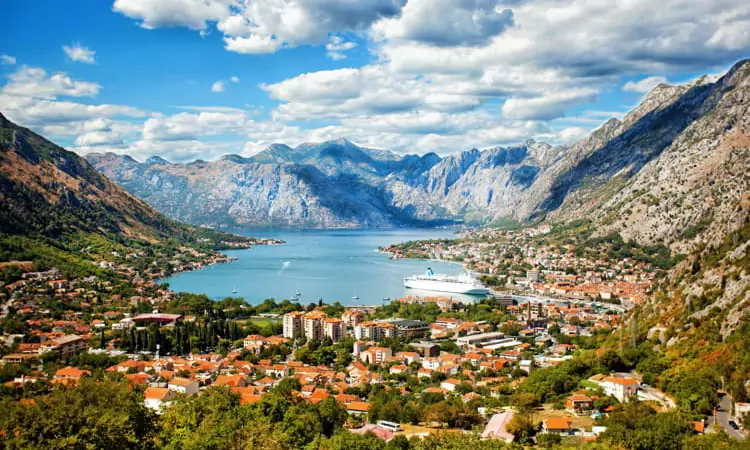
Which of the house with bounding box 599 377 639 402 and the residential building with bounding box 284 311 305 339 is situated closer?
the house with bounding box 599 377 639 402

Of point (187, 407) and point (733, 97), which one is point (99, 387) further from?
point (733, 97)

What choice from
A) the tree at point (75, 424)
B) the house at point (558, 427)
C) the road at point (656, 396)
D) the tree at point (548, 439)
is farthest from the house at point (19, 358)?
the road at point (656, 396)

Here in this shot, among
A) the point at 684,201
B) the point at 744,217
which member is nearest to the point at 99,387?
the point at 744,217

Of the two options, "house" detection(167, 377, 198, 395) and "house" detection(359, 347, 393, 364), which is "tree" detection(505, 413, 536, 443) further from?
"house" detection(359, 347, 393, 364)

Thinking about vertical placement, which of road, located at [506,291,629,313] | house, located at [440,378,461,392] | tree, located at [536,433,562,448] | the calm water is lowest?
road, located at [506,291,629,313]

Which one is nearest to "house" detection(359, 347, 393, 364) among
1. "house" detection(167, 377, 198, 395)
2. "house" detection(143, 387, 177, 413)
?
"house" detection(167, 377, 198, 395)

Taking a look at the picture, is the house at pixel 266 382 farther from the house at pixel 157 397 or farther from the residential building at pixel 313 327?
the residential building at pixel 313 327
